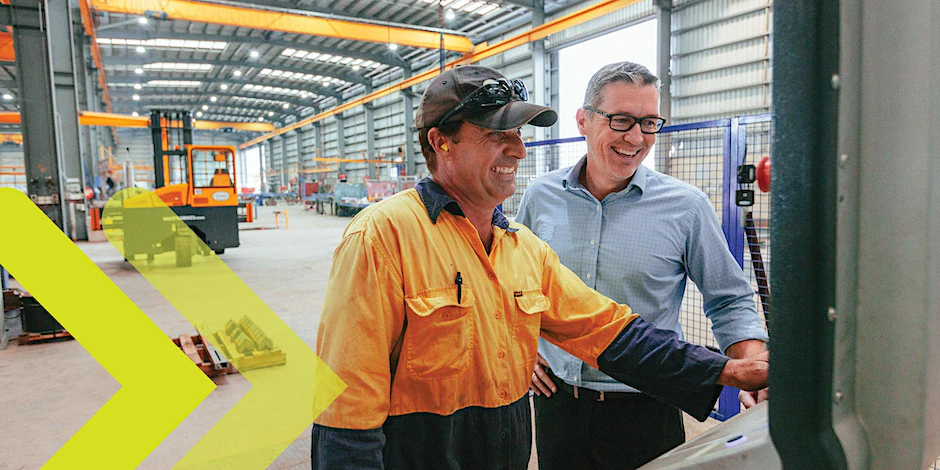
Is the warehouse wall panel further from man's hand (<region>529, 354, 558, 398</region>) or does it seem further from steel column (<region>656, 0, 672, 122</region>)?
man's hand (<region>529, 354, 558, 398</region>)

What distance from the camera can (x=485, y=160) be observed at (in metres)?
1.41

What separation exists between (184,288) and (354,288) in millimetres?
7681

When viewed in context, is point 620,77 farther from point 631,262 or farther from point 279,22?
point 279,22

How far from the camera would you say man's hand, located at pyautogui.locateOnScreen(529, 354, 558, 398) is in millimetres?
1994

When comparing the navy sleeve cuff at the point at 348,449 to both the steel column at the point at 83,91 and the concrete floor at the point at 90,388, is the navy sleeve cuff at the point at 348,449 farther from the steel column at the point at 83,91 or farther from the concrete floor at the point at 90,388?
the steel column at the point at 83,91

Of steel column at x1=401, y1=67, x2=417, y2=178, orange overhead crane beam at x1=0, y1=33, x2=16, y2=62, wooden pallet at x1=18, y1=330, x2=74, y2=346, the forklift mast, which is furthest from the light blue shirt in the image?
steel column at x1=401, y1=67, x2=417, y2=178

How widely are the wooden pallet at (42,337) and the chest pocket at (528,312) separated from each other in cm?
588

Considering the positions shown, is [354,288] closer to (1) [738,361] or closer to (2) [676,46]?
(1) [738,361]

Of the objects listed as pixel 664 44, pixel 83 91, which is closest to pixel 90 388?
pixel 664 44

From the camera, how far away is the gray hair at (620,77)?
6.06 ft

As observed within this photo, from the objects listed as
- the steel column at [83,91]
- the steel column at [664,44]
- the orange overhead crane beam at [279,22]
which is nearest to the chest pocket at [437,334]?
the steel column at [664,44]

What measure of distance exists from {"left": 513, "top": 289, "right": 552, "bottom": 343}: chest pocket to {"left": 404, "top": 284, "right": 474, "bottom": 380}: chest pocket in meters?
0.20

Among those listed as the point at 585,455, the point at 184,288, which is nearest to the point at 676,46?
the point at 184,288

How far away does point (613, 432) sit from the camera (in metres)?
1.89
